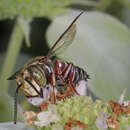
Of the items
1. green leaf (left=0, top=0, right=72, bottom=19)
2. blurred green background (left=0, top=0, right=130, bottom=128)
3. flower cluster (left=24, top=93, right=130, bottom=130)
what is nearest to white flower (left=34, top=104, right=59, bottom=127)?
flower cluster (left=24, top=93, right=130, bottom=130)

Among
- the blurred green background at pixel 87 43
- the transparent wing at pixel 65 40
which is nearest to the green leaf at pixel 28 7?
the blurred green background at pixel 87 43

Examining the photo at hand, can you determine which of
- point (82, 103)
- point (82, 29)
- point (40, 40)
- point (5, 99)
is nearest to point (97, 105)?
point (82, 103)

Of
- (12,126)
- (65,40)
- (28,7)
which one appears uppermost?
(28,7)

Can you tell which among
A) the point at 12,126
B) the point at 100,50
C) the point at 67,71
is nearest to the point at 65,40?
the point at 67,71

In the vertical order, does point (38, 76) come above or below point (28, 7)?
below

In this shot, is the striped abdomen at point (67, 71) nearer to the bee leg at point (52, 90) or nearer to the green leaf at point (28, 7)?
the bee leg at point (52, 90)

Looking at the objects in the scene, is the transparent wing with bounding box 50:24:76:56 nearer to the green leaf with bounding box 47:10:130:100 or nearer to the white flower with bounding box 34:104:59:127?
the white flower with bounding box 34:104:59:127

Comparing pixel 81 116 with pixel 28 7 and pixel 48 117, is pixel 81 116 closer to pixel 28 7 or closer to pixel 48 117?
pixel 48 117
